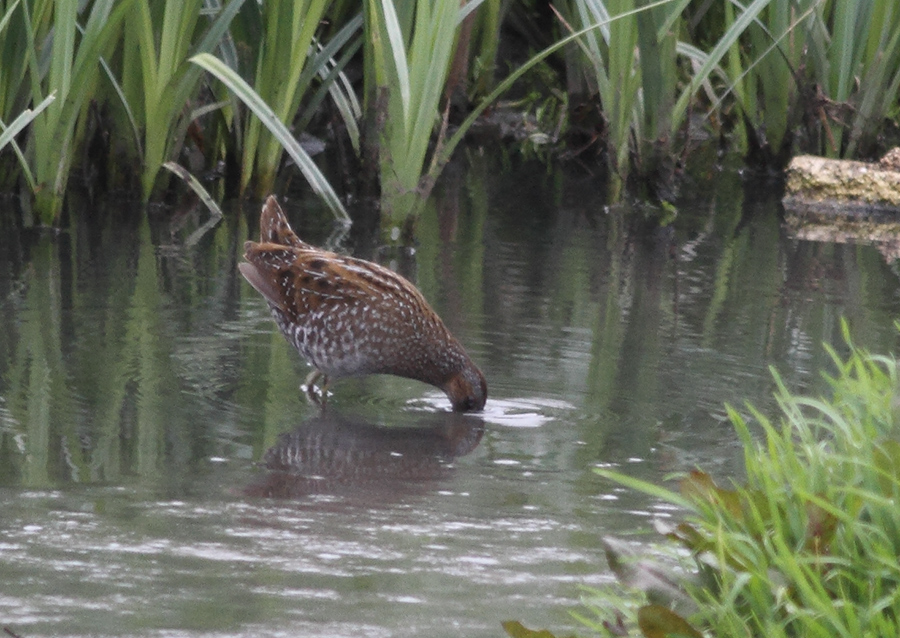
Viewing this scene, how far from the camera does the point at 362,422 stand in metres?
4.98

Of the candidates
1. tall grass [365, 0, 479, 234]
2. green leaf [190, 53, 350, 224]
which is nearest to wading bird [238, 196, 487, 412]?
green leaf [190, 53, 350, 224]

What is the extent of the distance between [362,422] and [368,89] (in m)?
3.87

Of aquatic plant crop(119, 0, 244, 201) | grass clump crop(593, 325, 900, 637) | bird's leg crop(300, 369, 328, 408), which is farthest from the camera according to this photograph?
aquatic plant crop(119, 0, 244, 201)

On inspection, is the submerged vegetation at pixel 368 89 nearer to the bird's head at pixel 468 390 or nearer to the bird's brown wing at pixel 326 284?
the bird's brown wing at pixel 326 284

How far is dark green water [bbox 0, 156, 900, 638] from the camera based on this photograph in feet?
10.5

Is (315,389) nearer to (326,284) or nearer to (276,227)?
(326,284)

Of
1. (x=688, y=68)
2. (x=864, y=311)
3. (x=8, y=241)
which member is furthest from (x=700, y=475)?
(x=688, y=68)

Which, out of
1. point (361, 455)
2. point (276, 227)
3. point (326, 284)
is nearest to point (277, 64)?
point (276, 227)

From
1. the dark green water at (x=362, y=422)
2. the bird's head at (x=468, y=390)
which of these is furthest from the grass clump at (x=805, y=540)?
the bird's head at (x=468, y=390)

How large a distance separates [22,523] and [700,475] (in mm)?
1706

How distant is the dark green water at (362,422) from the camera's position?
3.21m

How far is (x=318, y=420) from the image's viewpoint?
4945 mm

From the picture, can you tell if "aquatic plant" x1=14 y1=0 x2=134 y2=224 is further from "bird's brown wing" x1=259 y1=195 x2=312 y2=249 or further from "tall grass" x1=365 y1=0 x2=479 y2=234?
"bird's brown wing" x1=259 y1=195 x2=312 y2=249

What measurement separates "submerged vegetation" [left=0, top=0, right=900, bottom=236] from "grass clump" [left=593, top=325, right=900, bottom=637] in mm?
4500
